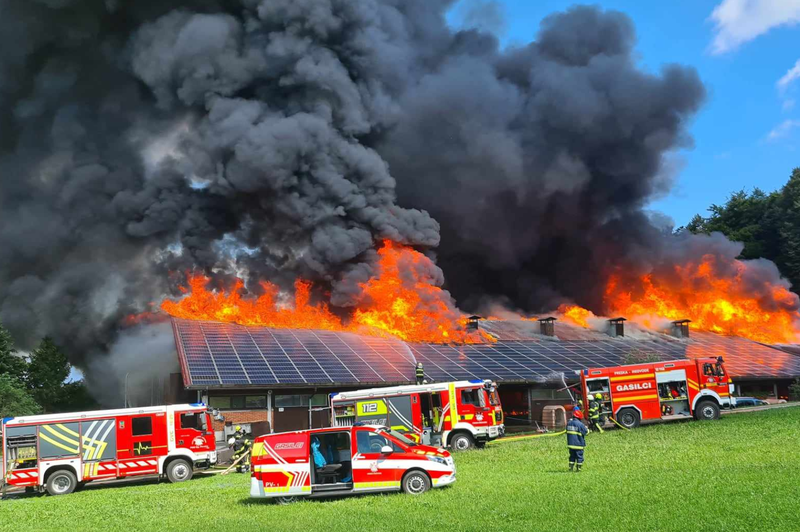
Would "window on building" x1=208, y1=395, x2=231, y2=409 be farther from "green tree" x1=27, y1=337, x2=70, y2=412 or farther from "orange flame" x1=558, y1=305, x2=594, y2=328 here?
"green tree" x1=27, y1=337, x2=70, y2=412

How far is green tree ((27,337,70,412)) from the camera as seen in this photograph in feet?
174

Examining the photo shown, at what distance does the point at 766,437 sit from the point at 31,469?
20615 millimetres

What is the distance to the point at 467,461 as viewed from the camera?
61.7ft

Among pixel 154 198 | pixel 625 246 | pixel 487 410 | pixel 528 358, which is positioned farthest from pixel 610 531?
pixel 625 246

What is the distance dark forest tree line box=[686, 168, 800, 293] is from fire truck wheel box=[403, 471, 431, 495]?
61125mm

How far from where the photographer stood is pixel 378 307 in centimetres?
3681

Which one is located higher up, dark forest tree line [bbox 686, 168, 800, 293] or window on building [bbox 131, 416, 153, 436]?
dark forest tree line [bbox 686, 168, 800, 293]

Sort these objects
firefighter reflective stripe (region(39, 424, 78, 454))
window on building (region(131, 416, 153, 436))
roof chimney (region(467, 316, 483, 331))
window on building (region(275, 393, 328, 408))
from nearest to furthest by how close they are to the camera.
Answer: firefighter reflective stripe (region(39, 424, 78, 454)) < window on building (region(131, 416, 153, 436)) < window on building (region(275, 393, 328, 408)) < roof chimney (region(467, 316, 483, 331))

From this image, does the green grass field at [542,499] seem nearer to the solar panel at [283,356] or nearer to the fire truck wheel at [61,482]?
the fire truck wheel at [61,482]

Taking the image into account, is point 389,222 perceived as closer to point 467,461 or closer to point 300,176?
point 300,176

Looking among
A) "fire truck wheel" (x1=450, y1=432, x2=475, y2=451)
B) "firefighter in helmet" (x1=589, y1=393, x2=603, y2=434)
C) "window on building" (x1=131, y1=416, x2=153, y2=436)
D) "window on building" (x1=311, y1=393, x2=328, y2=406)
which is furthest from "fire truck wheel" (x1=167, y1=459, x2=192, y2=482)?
"firefighter in helmet" (x1=589, y1=393, x2=603, y2=434)

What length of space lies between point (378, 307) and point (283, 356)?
28.1 feet

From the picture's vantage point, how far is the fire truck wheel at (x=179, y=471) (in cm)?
2066

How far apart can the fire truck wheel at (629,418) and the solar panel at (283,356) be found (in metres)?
8.85
